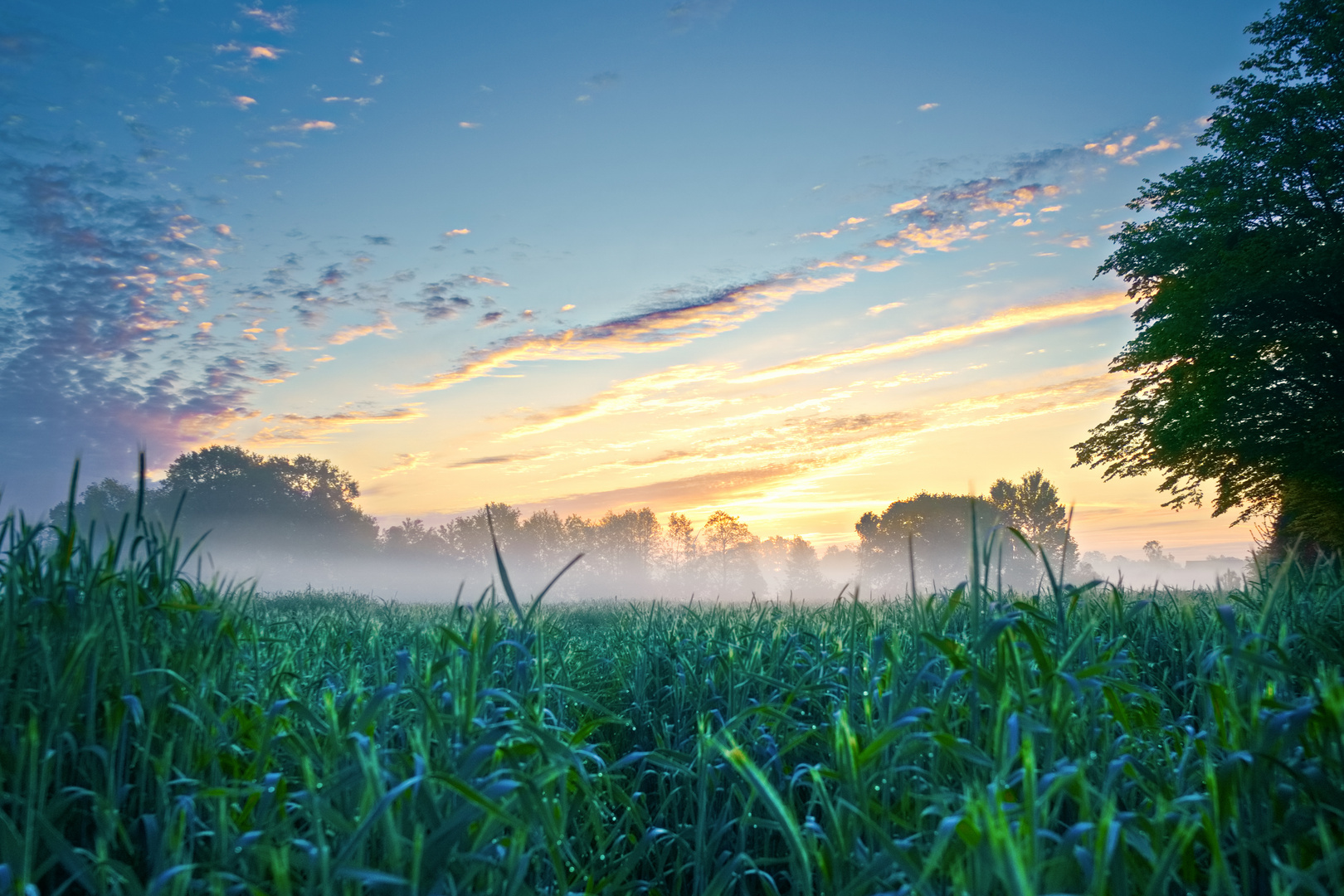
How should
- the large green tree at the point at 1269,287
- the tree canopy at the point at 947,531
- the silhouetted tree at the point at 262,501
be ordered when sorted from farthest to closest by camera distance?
the tree canopy at the point at 947,531
the silhouetted tree at the point at 262,501
the large green tree at the point at 1269,287

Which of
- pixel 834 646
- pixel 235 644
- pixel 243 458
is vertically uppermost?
pixel 243 458

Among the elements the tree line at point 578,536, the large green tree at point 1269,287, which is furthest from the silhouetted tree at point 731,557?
the large green tree at point 1269,287

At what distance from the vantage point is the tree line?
56.9 m

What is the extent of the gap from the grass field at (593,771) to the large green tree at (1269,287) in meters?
20.4

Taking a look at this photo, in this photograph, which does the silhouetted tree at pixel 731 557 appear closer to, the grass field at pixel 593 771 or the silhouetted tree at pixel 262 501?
the silhouetted tree at pixel 262 501

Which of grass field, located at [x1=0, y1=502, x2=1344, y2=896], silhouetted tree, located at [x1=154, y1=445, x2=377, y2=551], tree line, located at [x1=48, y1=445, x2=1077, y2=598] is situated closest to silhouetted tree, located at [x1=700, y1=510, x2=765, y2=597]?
tree line, located at [x1=48, y1=445, x2=1077, y2=598]

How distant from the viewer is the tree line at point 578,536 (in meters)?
56.9

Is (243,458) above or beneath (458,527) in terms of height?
above

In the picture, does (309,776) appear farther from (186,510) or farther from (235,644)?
(186,510)

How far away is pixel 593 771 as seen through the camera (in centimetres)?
358

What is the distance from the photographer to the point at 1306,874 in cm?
182

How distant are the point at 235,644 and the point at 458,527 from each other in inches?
2991

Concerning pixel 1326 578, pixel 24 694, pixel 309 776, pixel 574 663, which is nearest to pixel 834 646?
pixel 574 663

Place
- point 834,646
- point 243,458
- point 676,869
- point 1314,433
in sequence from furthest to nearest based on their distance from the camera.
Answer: point 243,458 → point 1314,433 → point 834,646 → point 676,869
